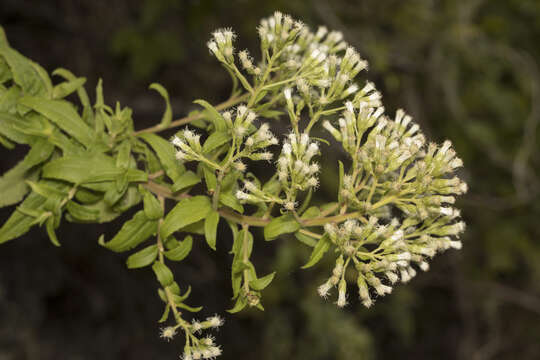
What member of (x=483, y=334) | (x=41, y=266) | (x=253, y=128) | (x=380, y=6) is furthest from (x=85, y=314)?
(x=483, y=334)

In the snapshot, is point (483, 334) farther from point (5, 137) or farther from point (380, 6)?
point (5, 137)

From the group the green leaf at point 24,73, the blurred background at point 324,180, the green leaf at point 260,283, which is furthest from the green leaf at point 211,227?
the blurred background at point 324,180

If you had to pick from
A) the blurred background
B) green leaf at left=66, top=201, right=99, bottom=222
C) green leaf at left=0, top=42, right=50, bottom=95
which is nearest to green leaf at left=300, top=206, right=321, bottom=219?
green leaf at left=66, top=201, right=99, bottom=222

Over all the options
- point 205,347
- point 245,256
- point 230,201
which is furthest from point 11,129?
point 205,347

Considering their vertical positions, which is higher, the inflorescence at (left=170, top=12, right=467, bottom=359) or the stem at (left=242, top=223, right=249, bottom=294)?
the inflorescence at (left=170, top=12, right=467, bottom=359)

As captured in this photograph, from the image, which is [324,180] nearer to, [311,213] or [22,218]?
[311,213]

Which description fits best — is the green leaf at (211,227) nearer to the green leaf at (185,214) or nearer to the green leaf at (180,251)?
the green leaf at (185,214)

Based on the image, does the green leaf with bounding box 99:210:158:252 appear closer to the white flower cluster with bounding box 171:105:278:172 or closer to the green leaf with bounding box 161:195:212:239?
the green leaf with bounding box 161:195:212:239
